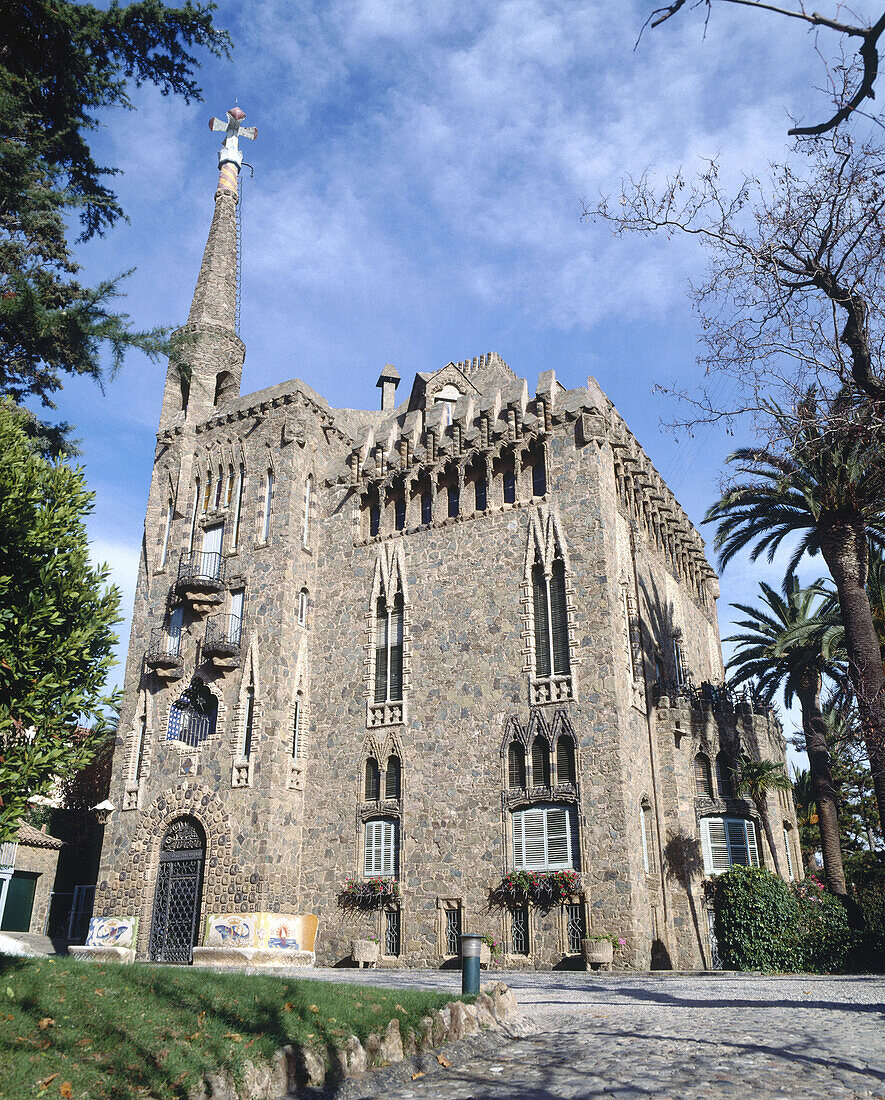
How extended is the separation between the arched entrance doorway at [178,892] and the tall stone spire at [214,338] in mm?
15285

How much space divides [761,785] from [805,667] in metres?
6.07

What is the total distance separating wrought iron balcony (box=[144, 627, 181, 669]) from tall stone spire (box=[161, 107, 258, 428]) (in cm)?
843

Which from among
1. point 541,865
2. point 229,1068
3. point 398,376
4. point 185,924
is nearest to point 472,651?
point 541,865

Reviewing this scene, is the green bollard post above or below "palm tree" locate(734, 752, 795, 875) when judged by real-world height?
below

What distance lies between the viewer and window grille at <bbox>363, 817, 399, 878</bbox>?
2528 cm

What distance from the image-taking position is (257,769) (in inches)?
1057

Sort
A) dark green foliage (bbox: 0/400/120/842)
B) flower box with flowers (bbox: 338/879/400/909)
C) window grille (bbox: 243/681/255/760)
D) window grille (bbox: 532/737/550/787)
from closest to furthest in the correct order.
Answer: dark green foliage (bbox: 0/400/120/842)
window grille (bbox: 532/737/550/787)
flower box with flowers (bbox: 338/879/400/909)
window grille (bbox: 243/681/255/760)

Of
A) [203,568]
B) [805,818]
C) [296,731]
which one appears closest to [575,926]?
[296,731]

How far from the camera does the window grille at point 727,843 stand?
25.9m

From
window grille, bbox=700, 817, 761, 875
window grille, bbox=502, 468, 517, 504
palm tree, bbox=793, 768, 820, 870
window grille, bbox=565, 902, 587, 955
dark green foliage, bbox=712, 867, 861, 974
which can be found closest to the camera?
window grille, bbox=565, 902, 587, 955

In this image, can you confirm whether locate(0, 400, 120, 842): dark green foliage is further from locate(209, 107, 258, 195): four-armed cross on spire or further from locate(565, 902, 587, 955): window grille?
locate(209, 107, 258, 195): four-armed cross on spire

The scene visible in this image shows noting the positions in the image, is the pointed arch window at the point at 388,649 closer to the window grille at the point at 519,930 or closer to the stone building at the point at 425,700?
the stone building at the point at 425,700

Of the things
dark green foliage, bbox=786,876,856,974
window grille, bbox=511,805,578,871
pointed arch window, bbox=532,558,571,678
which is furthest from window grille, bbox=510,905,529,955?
dark green foliage, bbox=786,876,856,974

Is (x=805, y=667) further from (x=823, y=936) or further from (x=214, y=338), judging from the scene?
(x=214, y=338)
